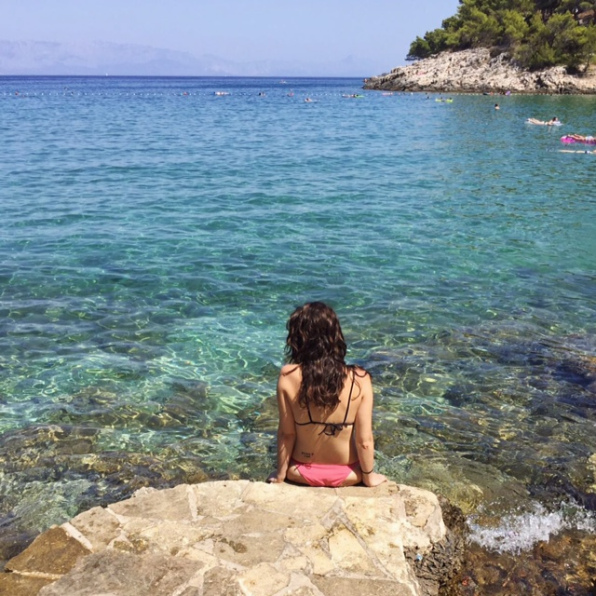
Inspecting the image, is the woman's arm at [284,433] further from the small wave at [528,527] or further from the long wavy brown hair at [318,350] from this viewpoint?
the small wave at [528,527]

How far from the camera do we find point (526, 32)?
90250 millimetres

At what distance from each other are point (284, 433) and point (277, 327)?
209 inches

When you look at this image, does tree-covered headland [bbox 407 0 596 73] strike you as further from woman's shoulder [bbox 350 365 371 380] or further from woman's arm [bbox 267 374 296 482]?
woman's arm [bbox 267 374 296 482]

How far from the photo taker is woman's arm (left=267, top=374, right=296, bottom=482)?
187 inches

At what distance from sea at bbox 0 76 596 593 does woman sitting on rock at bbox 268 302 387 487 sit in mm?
1513

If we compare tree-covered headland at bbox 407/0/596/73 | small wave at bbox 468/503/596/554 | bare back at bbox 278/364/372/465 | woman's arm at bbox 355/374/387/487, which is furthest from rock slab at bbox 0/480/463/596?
tree-covered headland at bbox 407/0/596/73

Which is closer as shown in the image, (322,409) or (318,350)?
(318,350)

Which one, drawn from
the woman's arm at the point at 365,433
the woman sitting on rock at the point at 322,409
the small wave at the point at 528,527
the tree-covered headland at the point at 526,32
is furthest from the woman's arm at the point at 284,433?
the tree-covered headland at the point at 526,32

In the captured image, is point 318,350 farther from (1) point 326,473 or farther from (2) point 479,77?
(2) point 479,77

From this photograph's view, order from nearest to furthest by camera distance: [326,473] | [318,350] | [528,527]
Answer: [318,350] → [326,473] → [528,527]

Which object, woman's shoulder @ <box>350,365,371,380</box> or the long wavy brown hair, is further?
woman's shoulder @ <box>350,365,371,380</box>

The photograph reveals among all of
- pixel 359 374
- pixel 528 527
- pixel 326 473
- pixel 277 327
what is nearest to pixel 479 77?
pixel 277 327

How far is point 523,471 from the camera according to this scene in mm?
6402

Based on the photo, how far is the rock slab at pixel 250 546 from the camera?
394 centimetres
